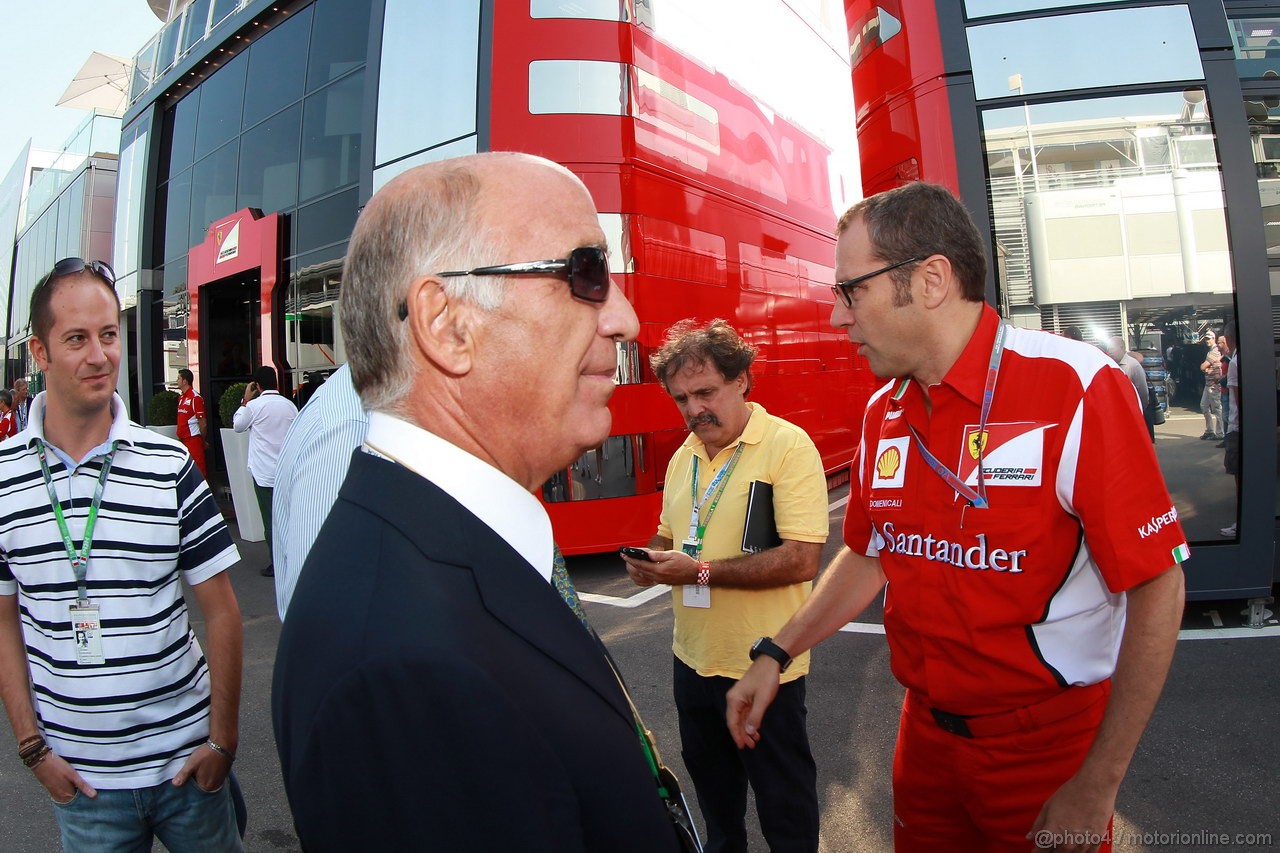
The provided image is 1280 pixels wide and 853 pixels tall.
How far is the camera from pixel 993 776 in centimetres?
177

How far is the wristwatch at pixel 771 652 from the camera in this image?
2.22 metres

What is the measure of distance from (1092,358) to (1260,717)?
326cm

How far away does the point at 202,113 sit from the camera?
16562mm

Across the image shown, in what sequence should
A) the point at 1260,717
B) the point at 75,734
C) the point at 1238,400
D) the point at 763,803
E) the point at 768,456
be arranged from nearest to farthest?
1. the point at 75,734
2. the point at 763,803
3. the point at 768,456
4. the point at 1260,717
5. the point at 1238,400

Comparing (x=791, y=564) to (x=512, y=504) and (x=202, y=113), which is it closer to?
(x=512, y=504)

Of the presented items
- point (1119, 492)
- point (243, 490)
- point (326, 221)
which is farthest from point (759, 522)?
point (326, 221)

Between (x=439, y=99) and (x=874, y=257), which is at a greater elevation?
(x=439, y=99)

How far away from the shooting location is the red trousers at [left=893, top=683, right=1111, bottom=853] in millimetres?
1746

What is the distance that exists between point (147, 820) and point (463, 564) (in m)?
1.78

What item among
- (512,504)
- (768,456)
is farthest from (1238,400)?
(512,504)

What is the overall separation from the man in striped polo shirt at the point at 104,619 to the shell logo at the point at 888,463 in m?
1.87

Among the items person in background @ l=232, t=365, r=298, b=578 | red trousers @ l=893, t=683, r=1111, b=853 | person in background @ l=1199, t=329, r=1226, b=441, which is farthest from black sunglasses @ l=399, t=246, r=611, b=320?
person in background @ l=232, t=365, r=298, b=578

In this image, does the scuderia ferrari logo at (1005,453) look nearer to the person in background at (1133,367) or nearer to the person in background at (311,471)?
the person in background at (311,471)

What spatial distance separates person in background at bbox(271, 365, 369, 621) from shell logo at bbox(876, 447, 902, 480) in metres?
1.37
